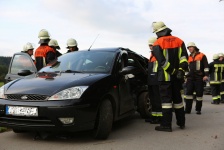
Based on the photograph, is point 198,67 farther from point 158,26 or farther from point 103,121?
point 103,121

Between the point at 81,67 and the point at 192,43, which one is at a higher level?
the point at 192,43

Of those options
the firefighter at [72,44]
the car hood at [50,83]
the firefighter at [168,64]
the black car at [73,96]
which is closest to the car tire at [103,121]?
the black car at [73,96]

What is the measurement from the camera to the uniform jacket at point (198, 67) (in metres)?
9.20

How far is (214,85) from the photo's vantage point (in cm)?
1320

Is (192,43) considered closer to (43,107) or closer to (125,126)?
(125,126)

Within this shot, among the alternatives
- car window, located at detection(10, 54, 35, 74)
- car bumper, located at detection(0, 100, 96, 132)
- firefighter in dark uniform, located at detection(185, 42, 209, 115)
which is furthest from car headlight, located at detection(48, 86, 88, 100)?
firefighter in dark uniform, located at detection(185, 42, 209, 115)

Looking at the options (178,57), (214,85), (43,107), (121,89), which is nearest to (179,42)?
(178,57)

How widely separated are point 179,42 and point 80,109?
256cm

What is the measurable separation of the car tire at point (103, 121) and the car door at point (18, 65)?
2.70m

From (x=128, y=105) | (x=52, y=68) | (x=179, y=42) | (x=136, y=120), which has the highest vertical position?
(x=179, y=42)

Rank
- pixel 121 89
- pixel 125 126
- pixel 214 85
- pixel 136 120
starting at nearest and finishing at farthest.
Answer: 1. pixel 121 89
2. pixel 125 126
3. pixel 136 120
4. pixel 214 85

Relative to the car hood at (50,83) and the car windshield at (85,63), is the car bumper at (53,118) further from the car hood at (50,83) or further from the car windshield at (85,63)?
the car windshield at (85,63)

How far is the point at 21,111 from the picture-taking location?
15.3ft

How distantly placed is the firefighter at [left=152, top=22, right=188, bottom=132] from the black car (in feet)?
2.26
